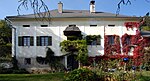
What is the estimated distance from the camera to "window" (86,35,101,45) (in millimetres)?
38406

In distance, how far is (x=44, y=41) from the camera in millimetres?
38875

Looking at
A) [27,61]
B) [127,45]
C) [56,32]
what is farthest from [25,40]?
[127,45]

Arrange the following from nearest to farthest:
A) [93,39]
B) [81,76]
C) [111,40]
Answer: [81,76]
[93,39]
[111,40]

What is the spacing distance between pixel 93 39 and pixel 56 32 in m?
4.60

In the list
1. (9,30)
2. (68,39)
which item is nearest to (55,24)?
(68,39)

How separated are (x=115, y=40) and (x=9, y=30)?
3234 cm

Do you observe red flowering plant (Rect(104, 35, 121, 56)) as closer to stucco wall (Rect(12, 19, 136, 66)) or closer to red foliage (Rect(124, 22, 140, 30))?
stucco wall (Rect(12, 19, 136, 66))

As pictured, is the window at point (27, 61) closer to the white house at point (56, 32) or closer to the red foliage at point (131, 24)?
the white house at point (56, 32)

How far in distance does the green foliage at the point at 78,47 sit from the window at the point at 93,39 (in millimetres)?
1294

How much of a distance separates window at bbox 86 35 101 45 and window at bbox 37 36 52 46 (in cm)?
460

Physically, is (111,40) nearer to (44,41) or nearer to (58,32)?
(58,32)

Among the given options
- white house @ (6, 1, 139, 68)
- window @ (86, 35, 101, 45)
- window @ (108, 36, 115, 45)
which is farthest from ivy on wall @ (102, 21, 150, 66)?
window @ (86, 35, 101, 45)

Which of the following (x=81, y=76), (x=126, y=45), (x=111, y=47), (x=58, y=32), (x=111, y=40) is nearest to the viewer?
(x=81, y=76)

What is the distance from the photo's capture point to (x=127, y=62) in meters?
37.1
